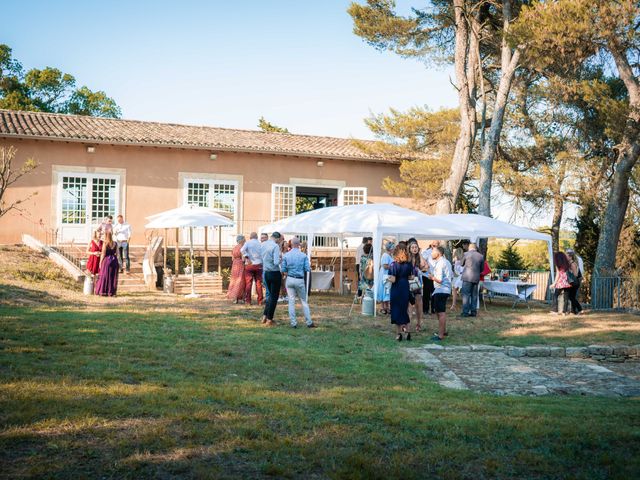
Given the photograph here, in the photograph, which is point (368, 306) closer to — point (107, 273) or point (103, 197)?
point (107, 273)

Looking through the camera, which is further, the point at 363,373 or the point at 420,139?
the point at 420,139

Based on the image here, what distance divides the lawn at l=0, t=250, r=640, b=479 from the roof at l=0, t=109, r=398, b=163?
12.0m

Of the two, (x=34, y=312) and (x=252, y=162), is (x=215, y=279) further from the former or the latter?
(x=34, y=312)

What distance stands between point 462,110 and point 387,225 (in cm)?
741

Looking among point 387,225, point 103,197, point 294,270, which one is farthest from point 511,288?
point 103,197

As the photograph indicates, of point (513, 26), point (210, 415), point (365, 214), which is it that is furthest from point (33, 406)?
point (513, 26)

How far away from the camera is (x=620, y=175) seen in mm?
17609

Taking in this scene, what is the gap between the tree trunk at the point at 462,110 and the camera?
62.3 ft

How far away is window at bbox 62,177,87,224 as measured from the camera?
20.7m

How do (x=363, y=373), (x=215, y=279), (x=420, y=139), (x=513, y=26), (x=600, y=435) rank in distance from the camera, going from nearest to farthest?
(x=600, y=435) < (x=363, y=373) < (x=513, y=26) < (x=215, y=279) < (x=420, y=139)

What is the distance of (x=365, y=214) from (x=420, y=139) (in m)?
9.80

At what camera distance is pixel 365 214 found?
551 inches

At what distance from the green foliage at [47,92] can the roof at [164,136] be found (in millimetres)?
17997

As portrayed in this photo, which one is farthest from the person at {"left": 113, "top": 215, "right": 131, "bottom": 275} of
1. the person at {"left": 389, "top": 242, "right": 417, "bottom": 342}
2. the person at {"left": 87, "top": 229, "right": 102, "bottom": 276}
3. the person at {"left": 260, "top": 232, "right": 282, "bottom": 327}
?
the person at {"left": 389, "top": 242, "right": 417, "bottom": 342}
